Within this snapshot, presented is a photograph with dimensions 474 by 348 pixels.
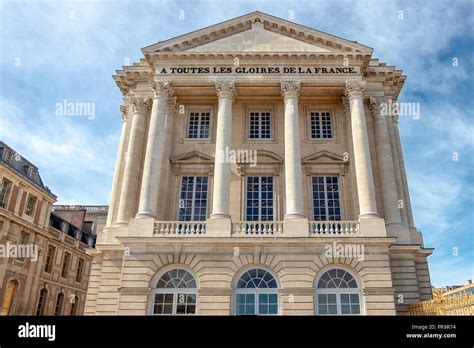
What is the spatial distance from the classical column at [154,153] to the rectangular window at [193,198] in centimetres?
192

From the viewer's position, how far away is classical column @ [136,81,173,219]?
22.0m

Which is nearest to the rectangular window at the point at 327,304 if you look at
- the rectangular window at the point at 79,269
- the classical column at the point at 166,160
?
the classical column at the point at 166,160

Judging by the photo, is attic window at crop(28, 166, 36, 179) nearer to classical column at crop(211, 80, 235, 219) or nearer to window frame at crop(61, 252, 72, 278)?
window frame at crop(61, 252, 72, 278)

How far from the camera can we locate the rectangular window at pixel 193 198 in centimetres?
2383

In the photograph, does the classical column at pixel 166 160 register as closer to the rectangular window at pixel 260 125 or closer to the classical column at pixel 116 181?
the classical column at pixel 116 181

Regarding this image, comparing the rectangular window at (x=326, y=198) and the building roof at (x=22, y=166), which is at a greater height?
the building roof at (x=22, y=166)

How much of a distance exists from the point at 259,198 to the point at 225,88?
23.1 ft

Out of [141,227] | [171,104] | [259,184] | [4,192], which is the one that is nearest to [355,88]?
[259,184]

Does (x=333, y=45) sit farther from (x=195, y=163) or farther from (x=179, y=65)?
(x=195, y=163)

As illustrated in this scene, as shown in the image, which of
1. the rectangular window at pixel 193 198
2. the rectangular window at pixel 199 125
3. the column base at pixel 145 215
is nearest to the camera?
the column base at pixel 145 215

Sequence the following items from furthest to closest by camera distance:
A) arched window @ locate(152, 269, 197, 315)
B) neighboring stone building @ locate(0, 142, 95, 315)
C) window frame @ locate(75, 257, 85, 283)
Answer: window frame @ locate(75, 257, 85, 283) → neighboring stone building @ locate(0, 142, 95, 315) → arched window @ locate(152, 269, 197, 315)

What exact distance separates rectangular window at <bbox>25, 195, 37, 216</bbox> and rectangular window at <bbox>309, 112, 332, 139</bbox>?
95.3 feet

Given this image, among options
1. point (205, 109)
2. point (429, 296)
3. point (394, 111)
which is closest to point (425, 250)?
point (429, 296)

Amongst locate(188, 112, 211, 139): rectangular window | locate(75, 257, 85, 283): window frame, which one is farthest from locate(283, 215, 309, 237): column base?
locate(75, 257, 85, 283): window frame
